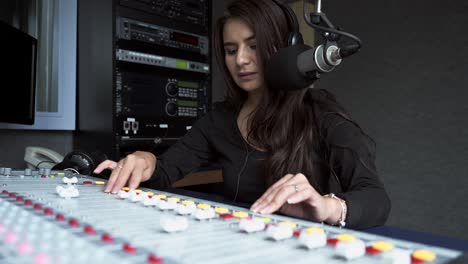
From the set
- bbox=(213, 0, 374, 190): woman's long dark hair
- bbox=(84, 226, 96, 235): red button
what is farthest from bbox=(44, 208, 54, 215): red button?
bbox=(213, 0, 374, 190): woman's long dark hair

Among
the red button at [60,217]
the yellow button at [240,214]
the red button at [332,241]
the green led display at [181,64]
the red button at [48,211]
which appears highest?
the green led display at [181,64]

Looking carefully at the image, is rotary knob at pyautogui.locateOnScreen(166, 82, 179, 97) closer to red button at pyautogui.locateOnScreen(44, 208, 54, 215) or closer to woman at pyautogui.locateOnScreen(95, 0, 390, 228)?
woman at pyautogui.locateOnScreen(95, 0, 390, 228)

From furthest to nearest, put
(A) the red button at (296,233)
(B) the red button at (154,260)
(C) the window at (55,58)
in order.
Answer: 1. (C) the window at (55,58)
2. (A) the red button at (296,233)
3. (B) the red button at (154,260)

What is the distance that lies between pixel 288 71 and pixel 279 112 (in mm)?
395

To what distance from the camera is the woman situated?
2.90 feet

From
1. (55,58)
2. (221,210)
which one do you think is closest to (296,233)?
(221,210)

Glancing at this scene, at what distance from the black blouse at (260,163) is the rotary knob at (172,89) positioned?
0.49 meters

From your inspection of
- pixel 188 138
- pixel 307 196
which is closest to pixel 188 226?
pixel 307 196

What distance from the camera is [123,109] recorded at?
5.36 ft

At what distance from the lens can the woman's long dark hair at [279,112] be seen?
3.38 ft

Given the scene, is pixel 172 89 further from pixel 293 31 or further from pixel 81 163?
pixel 293 31

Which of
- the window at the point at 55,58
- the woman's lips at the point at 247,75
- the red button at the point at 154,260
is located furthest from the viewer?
the window at the point at 55,58

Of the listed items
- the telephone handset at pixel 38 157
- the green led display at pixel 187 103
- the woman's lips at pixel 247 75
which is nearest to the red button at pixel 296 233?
the woman's lips at pixel 247 75

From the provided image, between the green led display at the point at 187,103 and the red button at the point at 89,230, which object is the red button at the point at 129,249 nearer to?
the red button at the point at 89,230
